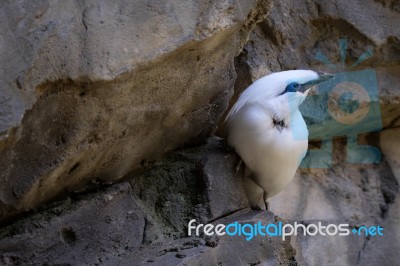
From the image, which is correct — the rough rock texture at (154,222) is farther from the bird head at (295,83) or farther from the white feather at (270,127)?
the bird head at (295,83)

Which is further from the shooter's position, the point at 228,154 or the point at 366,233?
the point at 366,233

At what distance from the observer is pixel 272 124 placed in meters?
1.60

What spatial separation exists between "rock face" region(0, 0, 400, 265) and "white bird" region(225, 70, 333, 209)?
2.6 inches

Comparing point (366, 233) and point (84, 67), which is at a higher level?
point (84, 67)

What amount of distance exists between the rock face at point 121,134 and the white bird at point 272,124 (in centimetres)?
7

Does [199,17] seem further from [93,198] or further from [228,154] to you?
[93,198]

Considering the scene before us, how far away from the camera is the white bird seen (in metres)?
1.61

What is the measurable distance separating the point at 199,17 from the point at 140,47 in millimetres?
167

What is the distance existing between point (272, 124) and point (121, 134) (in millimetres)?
351

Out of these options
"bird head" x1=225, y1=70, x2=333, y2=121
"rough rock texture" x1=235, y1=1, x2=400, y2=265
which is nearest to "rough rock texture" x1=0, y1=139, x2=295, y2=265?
"bird head" x1=225, y1=70, x2=333, y2=121

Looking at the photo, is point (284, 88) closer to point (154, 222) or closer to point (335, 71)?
point (154, 222)

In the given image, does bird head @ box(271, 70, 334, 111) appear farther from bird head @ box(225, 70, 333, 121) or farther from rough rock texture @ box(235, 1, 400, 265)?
rough rock texture @ box(235, 1, 400, 265)

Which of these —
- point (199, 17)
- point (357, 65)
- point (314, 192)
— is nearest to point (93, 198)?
point (199, 17)

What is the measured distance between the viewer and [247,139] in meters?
1.62
